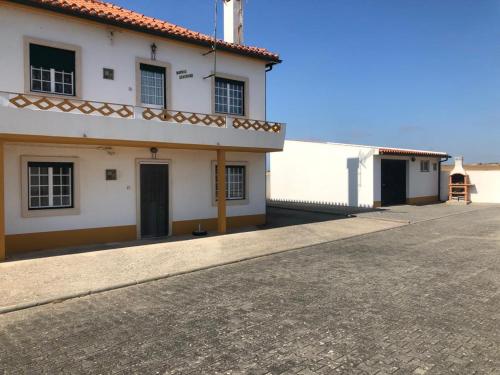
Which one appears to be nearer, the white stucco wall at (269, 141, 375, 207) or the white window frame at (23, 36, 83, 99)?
the white window frame at (23, 36, 83, 99)

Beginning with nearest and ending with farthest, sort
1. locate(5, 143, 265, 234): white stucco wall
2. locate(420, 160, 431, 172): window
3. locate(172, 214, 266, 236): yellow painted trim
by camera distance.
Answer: locate(5, 143, 265, 234): white stucco wall → locate(172, 214, 266, 236): yellow painted trim → locate(420, 160, 431, 172): window

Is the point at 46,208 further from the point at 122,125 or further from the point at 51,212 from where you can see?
the point at 122,125

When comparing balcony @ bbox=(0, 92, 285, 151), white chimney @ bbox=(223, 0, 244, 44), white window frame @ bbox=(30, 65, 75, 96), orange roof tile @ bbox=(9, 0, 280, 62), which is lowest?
balcony @ bbox=(0, 92, 285, 151)

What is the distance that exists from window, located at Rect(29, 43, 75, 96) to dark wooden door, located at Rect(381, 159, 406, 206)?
1645 centimetres

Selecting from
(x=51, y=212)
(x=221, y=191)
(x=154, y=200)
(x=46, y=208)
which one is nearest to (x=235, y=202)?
(x=221, y=191)

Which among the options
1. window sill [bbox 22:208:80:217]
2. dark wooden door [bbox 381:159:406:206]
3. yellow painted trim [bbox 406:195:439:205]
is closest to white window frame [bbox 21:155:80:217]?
window sill [bbox 22:208:80:217]

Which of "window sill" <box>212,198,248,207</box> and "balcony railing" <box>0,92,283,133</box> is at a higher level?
"balcony railing" <box>0,92,283,133</box>

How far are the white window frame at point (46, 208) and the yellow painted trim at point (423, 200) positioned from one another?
1876cm

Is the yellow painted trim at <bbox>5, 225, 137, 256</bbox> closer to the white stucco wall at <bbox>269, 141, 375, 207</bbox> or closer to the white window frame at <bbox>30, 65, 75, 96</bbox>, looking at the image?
the white window frame at <bbox>30, 65, 75, 96</bbox>

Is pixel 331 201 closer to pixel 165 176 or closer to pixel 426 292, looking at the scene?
pixel 165 176

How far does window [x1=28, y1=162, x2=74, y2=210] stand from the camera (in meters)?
10.1

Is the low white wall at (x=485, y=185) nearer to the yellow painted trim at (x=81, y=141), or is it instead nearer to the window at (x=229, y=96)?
the window at (x=229, y=96)

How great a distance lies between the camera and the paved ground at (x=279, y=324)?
4.02 m

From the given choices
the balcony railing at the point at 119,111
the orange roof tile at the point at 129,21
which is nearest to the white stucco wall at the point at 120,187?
the balcony railing at the point at 119,111
